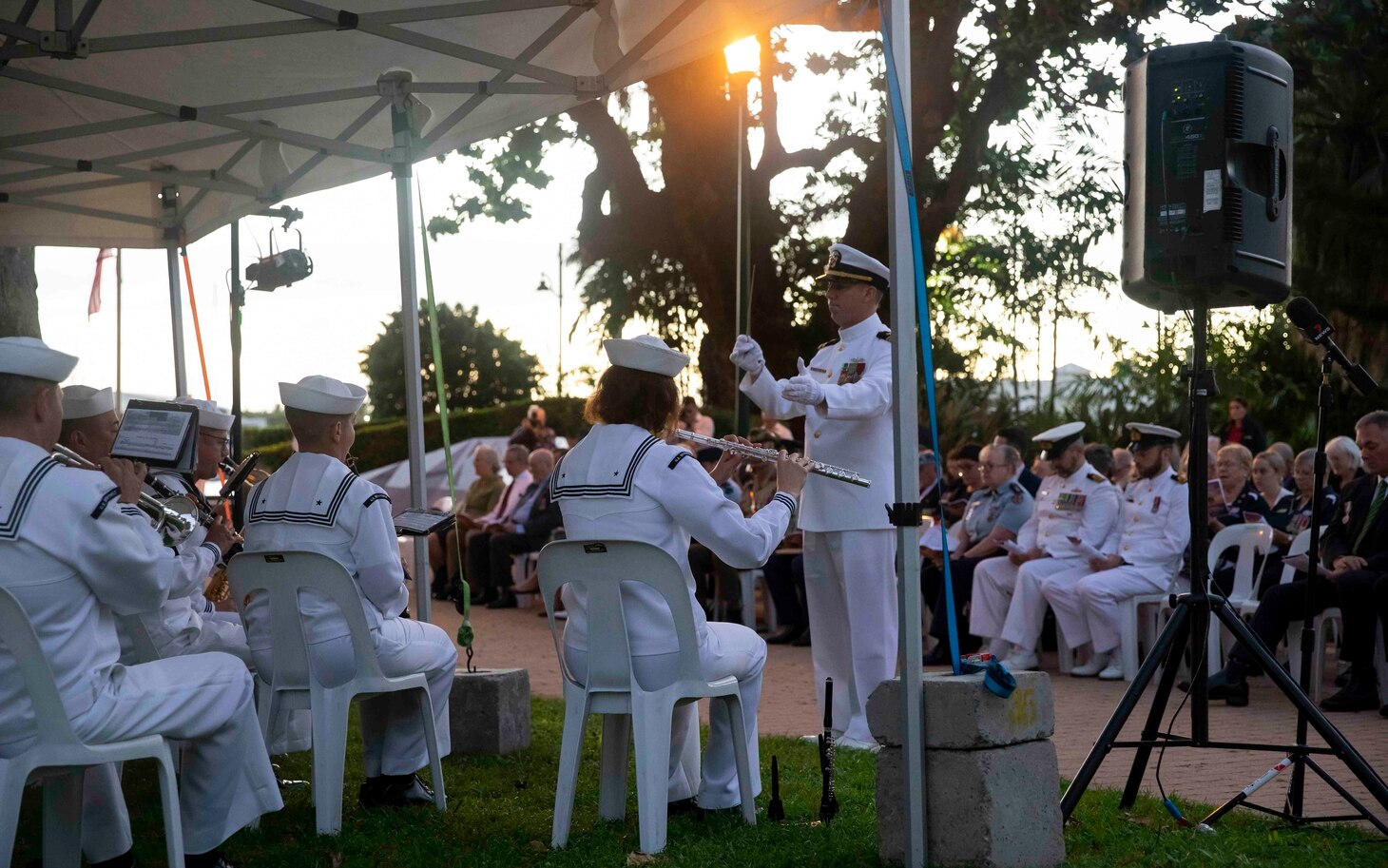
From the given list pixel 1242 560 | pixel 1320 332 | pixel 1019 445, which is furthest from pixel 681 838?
pixel 1019 445

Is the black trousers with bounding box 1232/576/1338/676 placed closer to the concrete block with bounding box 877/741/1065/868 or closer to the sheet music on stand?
the concrete block with bounding box 877/741/1065/868

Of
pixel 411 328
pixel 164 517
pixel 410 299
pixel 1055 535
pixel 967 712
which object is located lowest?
pixel 1055 535

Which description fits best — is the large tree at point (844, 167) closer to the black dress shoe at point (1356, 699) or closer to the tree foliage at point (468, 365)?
the black dress shoe at point (1356, 699)

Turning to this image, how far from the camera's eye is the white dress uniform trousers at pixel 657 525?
446 centimetres

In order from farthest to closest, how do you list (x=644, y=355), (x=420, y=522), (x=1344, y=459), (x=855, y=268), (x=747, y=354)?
(x=1344, y=459) < (x=855, y=268) < (x=747, y=354) < (x=420, y=522) < (x=644, y=355)

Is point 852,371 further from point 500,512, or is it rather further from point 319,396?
point 500,512

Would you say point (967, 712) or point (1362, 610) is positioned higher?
point (967, 712)

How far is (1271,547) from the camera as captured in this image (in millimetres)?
8422

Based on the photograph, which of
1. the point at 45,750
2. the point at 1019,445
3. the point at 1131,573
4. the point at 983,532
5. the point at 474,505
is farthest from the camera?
the point at 474,505

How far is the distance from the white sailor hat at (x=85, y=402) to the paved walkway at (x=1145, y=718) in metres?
3.37

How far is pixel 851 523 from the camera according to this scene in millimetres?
5969

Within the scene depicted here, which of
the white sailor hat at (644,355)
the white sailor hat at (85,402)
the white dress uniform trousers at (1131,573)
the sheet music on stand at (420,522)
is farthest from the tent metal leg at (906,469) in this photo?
the white dress uniform trousers at (1131,573)

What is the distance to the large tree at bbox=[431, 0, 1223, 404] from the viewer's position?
13484 millimetres

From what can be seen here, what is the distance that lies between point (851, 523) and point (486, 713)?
5.85 feet
